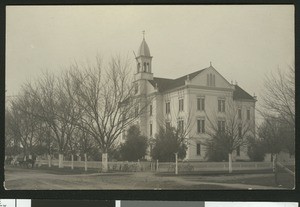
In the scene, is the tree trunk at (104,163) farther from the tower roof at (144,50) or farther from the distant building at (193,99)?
the tower roof at (144,50)

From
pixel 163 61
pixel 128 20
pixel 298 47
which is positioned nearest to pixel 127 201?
pixel 163 61

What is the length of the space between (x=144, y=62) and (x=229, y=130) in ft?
1.04

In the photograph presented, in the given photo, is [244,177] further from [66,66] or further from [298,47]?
[66,66]

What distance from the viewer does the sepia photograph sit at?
4.14 feet

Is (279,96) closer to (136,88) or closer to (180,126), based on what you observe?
(180,126)

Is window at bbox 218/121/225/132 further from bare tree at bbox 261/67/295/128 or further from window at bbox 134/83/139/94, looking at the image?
window at bbox 134/83/139/94

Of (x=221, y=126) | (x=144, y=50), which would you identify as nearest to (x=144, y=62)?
(x=144, y=50)

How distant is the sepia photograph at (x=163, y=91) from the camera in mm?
1261

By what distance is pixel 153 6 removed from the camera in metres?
1.27

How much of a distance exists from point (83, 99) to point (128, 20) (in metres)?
0.27

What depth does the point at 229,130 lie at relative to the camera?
4.15 ft

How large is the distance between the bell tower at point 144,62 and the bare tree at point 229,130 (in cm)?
21

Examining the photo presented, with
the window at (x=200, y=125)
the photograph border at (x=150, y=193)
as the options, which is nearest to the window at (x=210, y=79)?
the window at (x=200, y=125)

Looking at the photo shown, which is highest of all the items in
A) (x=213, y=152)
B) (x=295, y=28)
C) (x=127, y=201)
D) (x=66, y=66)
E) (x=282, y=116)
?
(x=295, y=28)
